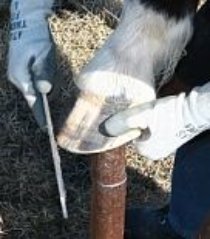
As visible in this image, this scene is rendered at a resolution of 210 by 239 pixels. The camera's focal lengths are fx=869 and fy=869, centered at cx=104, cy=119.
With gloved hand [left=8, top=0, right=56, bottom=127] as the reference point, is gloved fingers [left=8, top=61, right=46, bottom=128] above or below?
below

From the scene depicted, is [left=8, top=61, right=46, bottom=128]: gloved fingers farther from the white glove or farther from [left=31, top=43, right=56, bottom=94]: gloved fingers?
the white glove

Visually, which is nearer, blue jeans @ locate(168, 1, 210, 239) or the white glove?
the white glove

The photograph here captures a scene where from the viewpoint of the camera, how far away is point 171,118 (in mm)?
1439

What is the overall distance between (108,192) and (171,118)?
0.54 ft

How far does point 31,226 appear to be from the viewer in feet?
6.72

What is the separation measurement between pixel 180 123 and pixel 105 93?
0.14 meters

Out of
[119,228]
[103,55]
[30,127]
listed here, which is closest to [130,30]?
[103,55]

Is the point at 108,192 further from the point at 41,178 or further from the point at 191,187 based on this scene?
the point at 41,178

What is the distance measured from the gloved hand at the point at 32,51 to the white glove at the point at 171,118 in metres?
0.21

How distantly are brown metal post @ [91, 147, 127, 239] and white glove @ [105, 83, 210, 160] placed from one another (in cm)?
6

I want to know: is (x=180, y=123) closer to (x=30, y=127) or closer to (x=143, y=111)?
(x=143, y=111)

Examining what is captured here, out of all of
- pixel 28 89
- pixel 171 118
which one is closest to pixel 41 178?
pixel 28 89

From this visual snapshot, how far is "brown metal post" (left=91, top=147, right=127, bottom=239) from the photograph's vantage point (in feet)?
4.71

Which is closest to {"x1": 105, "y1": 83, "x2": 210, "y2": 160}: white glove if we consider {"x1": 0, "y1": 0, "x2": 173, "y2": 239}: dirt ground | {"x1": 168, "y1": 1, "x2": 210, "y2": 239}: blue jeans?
{"x1": 168, "y1": 1, "x2": 210, "y2": 239}: blue jeans
